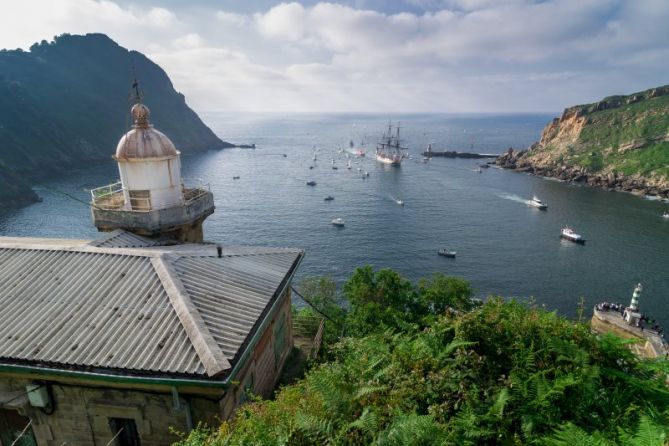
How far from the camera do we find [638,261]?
6212cm

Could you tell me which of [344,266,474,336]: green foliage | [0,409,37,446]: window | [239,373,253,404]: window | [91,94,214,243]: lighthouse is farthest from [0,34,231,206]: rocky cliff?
[239,373,253,404]: window

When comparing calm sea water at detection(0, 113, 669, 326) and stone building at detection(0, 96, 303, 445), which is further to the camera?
calm sea water at detection(0, 113, 669, 326)

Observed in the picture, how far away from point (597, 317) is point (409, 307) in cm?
2422

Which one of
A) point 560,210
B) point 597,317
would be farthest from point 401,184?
point 597,317

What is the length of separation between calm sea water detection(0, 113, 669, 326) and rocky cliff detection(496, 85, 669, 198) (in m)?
8.87

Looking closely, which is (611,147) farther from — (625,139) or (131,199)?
(131,199)

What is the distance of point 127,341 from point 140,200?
10611 millimetres

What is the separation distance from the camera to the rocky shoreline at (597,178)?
334 ft

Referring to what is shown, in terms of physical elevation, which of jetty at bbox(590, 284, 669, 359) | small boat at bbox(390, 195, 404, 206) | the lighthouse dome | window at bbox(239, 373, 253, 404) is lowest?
jetty at bbox(590, 284, 669, 359)

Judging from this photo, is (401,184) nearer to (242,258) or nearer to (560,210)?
(560,210)

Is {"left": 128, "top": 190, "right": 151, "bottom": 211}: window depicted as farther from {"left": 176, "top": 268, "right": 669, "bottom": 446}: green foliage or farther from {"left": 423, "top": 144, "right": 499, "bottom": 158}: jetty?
{"left": 423, "top": 144, "right": 499, "bottom": 158}: jetty

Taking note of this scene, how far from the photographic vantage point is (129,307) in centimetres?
1120

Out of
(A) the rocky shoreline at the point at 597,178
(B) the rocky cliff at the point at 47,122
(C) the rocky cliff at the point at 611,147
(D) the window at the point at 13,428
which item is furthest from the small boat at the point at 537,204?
(B) the rocky cliff at the point at 47,122

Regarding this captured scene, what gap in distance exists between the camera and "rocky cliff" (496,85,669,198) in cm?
10919
